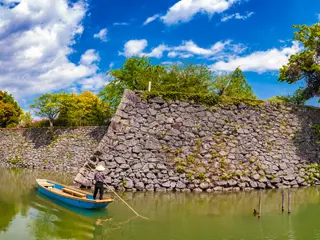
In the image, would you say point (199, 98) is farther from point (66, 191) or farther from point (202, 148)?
point (66, 191)

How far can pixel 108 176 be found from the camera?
12.8 m

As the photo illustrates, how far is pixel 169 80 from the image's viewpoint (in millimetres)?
21484

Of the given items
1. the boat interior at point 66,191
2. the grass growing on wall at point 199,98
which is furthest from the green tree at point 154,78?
the boat interior at point 66,191

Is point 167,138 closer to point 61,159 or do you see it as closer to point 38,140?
point 61,159

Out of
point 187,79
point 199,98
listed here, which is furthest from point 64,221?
point 187,79

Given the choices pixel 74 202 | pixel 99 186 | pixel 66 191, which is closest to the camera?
pixel 99 186

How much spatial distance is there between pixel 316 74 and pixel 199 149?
10471 mm

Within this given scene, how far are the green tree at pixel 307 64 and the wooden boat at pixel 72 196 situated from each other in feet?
46.7

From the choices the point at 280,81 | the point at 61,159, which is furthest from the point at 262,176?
the point at 61,159

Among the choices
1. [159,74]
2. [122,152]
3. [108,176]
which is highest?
[159,74]

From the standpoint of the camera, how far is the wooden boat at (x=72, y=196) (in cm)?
947

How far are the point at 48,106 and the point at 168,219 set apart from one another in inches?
728

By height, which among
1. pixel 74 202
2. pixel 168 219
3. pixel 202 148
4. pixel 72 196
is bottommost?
pixel 168 219

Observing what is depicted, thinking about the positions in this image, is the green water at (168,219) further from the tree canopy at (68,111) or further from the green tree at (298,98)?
the tree canopy at (68,111)
